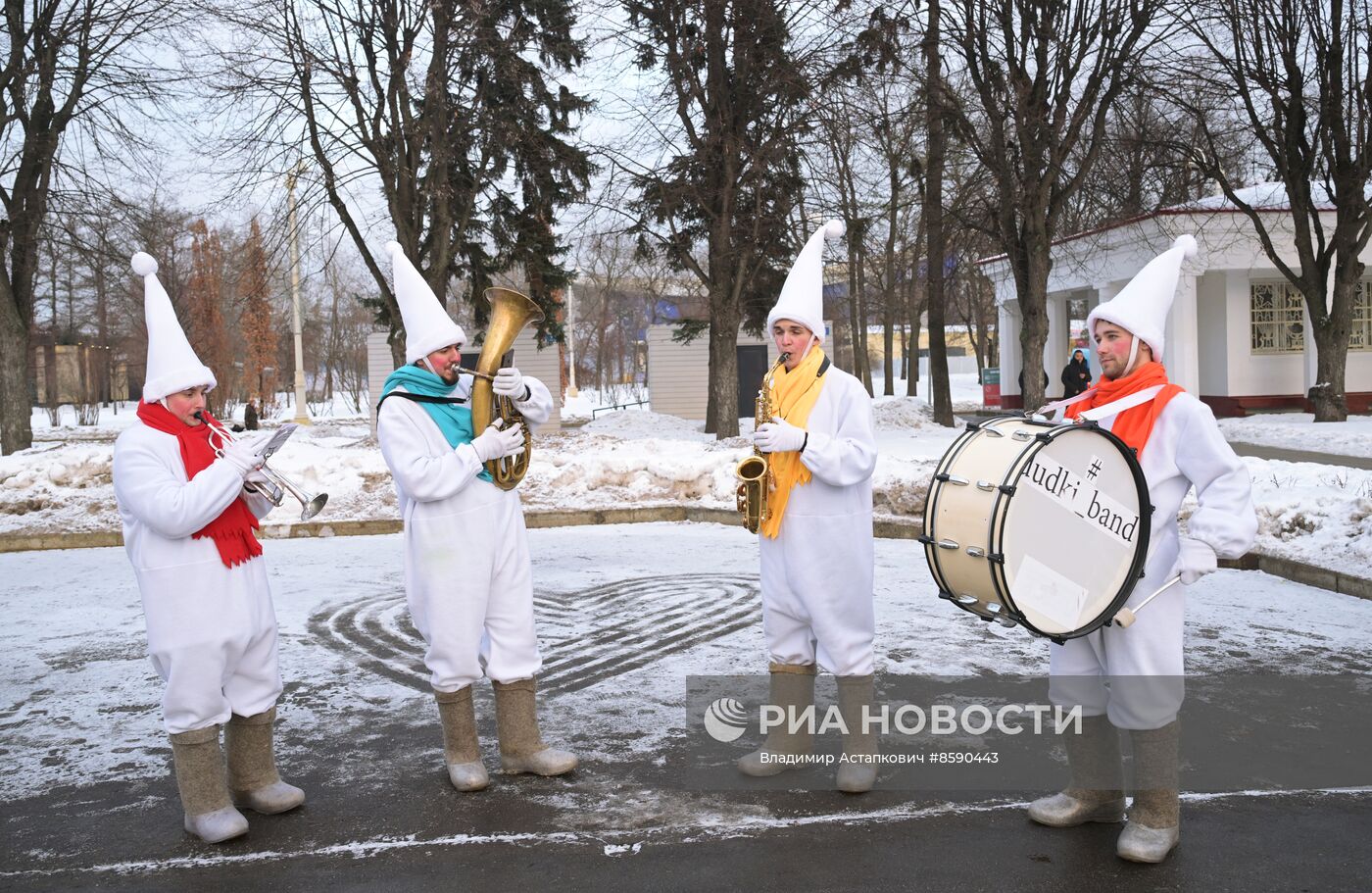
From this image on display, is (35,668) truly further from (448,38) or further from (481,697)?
(448,38)

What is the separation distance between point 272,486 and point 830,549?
2.35 m

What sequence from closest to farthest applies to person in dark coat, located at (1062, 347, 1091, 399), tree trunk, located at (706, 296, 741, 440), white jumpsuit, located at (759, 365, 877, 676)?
white jumpsuit, located at (759, 365, 877, 676) → tree trunk, located at (706, 296, 741, 440) → person in dark coat, located at (1062, 347, 1091, 399)

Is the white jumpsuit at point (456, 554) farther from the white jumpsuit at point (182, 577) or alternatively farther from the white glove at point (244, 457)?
the white jumpsuit at point (182, 577)

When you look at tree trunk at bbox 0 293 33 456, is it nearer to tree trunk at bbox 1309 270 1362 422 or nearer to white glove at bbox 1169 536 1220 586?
white glove at bbox 1169 536 1220 586

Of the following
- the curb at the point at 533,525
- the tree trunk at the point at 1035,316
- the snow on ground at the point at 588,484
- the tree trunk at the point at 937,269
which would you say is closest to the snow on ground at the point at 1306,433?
the tree trunk at the point at 1035,316

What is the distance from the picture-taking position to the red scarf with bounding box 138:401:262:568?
4.69m

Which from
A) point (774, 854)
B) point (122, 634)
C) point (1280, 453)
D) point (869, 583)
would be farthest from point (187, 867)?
point (1280, 453)

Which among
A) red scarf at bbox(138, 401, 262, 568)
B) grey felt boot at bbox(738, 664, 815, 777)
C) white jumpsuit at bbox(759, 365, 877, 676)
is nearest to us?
red scarf at bbox(138, 401, 262, 568)

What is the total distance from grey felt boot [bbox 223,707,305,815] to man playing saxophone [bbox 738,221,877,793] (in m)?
2.00

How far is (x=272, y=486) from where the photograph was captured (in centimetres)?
476

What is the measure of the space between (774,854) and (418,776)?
181cm

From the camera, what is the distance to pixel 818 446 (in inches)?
193

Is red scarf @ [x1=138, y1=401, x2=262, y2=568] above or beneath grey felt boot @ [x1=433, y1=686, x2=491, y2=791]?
above
